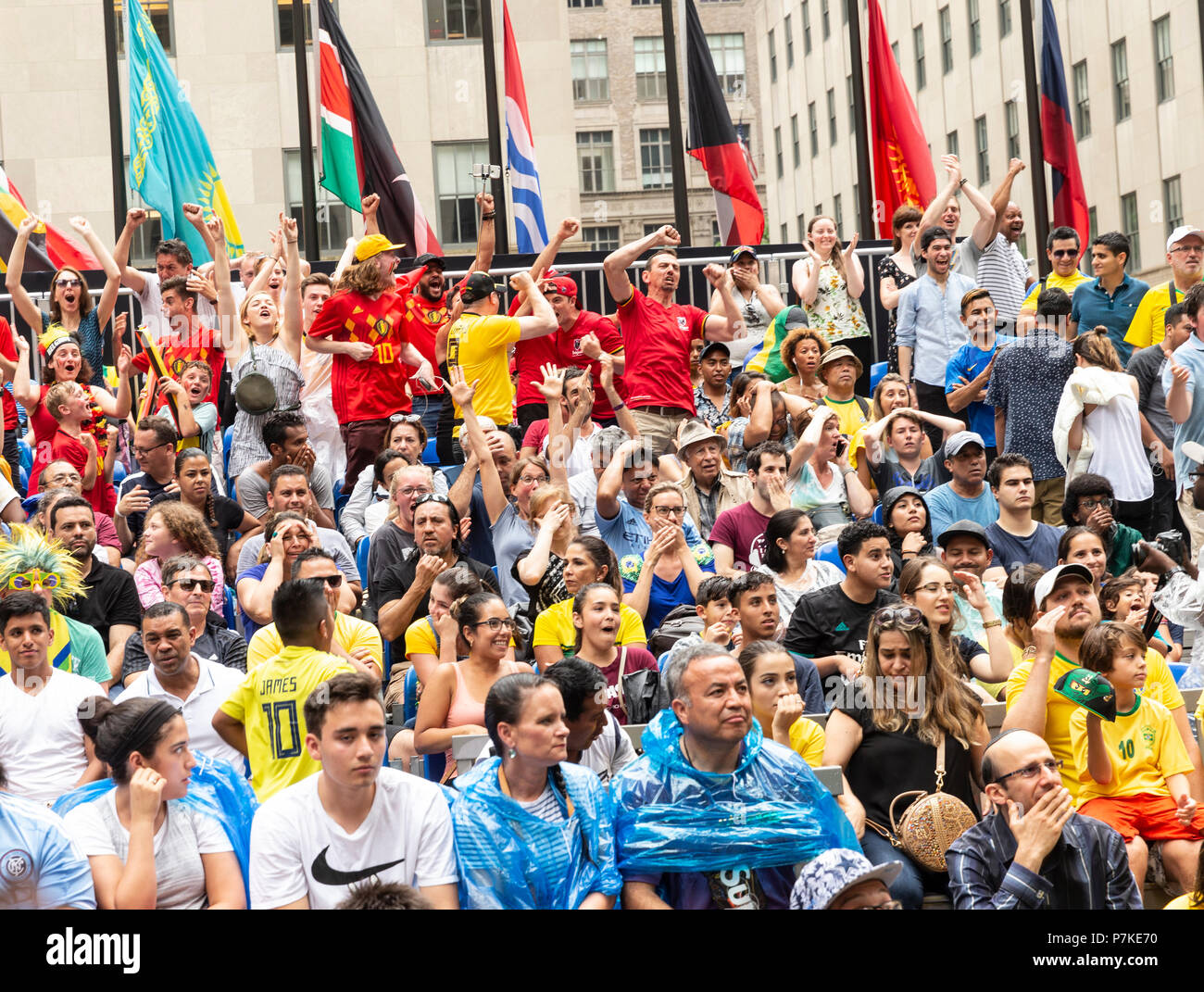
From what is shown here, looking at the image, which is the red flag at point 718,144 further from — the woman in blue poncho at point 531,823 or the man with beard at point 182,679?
the woman in blue poncho at point 531,823

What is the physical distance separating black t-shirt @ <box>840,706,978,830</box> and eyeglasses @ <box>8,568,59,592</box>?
3954 mm

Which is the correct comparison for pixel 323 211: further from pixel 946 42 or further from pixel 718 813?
pixel 718 813

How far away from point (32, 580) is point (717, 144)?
35.7 ft

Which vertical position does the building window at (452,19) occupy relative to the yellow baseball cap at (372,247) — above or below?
above

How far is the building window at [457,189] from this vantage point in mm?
31828

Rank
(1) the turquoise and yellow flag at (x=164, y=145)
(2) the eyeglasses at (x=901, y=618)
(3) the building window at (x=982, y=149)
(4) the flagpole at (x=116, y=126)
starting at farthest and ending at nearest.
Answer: (3) the building window at (x=982, y=149)
(4) the flagpole at (x=116, y=126)
(1) the turquoise and yellow flag at (x=164, y=145)
(2) the eyeglasses at (x=901, y=618)

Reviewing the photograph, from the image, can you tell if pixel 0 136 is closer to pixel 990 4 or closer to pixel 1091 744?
pixel 990 4

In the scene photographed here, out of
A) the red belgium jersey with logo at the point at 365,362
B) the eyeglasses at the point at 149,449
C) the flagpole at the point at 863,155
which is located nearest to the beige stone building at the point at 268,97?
the flagpole at the point at 863,155

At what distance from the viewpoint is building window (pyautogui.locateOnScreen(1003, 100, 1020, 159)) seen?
133 feet

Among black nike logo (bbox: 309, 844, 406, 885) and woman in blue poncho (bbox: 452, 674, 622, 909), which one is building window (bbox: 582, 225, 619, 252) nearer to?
woman in blue poncho (bbox: 452, 674, 622, 909)

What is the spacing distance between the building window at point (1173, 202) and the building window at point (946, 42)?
1110 cm

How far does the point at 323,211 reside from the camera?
3244cm

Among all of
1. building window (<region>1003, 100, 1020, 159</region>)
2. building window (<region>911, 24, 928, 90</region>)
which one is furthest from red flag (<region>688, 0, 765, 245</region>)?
→ building window (<region>911, 24, 928, 90</region>)
